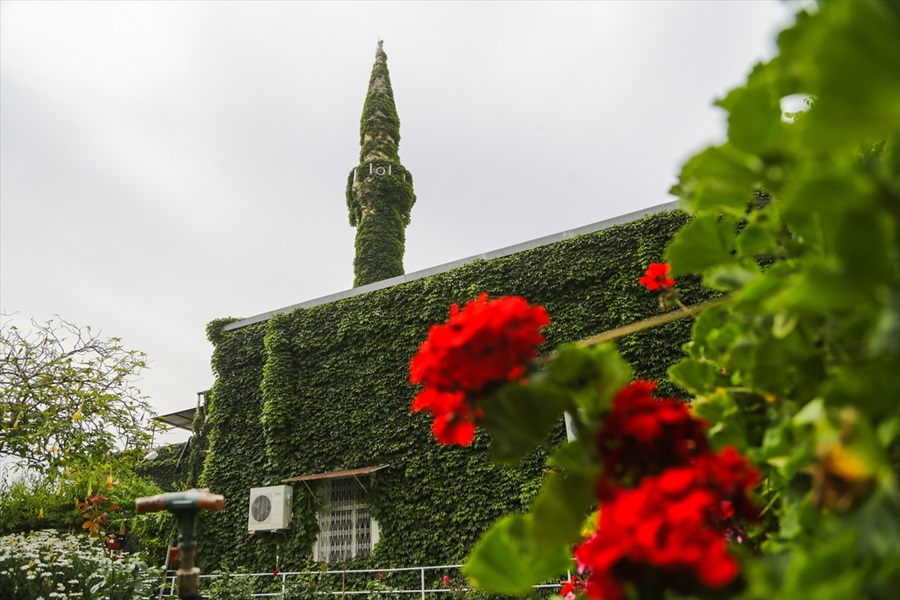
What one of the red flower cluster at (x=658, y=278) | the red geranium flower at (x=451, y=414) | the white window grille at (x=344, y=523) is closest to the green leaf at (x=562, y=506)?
the red geranium flower at (x=451, y=414)

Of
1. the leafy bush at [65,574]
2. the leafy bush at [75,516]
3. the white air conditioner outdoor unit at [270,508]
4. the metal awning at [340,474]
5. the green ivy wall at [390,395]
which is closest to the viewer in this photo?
the leafy bush at [65,574]

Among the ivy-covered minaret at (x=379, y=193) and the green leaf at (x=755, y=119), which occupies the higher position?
the ivy-covered minaret at (x=379, y=193)

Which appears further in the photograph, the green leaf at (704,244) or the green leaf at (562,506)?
the green leaf at (704,244)

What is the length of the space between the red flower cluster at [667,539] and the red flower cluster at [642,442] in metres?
0.05

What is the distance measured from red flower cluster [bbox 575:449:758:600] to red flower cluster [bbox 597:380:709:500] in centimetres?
5

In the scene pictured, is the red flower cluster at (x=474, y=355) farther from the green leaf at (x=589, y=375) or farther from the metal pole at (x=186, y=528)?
the metal pole at (x=186, y=528)

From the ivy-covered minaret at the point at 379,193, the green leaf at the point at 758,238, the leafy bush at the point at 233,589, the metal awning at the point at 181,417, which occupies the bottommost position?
the leafy bush at the point at 233,589

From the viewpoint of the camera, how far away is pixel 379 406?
7.93m

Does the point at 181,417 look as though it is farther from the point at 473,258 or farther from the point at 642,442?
the point at 642,442

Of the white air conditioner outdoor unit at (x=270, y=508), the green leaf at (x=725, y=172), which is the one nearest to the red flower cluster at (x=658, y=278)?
the green leaf at (x=725, y=172)

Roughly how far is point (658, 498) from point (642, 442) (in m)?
0.12

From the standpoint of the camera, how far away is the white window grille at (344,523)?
7355mm

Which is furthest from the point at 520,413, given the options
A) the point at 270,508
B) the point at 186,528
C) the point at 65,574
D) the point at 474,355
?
the point at 270,508

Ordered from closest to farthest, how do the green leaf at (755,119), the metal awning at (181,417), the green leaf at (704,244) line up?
the green leaf at (755,119)
the green leaf at (704,244)
the metal awning at (181,417)
